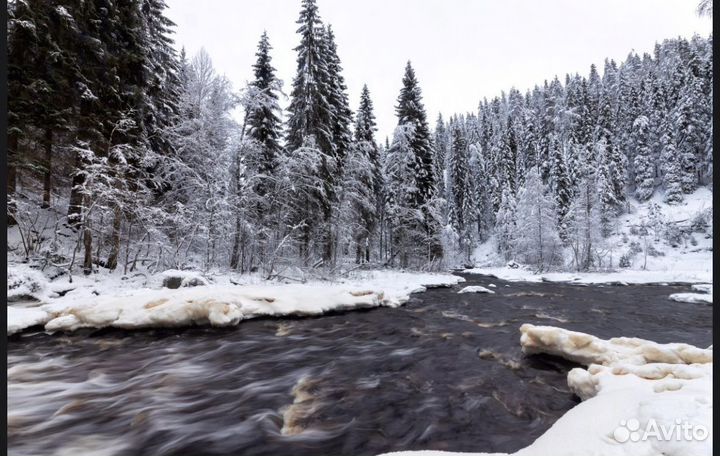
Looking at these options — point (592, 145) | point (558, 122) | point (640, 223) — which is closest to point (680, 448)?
point (640, 223)

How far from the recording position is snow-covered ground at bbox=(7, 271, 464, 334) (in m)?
7.99

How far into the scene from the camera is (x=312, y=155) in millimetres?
16125

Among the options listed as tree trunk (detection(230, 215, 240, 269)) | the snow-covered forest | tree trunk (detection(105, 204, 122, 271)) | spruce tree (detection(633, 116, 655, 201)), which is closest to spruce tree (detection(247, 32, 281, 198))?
the snow-covered forest

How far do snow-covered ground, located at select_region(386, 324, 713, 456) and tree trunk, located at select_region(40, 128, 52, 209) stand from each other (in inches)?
649

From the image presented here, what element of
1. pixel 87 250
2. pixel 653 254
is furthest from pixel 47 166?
pixel 653 254

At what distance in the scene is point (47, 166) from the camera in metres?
12.6

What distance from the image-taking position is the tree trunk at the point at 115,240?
1216 centimetres

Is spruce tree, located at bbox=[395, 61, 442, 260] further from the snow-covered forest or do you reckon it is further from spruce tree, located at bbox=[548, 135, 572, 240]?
spruce tree, located at bbox=[548, 135, 572, 240]

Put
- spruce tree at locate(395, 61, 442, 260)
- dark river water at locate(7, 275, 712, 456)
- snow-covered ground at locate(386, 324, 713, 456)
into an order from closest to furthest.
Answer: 1. snow-covered ground at locate(386, 324, 713, 456)
2. dark river water at locate(7, 275, 712, 456)
3. spruce tree at locate(395, 61, 442, 260)

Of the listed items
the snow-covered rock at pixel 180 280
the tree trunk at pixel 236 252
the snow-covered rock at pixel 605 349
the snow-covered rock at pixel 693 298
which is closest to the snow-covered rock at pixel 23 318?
the snow-covered rock at pixel 180 280

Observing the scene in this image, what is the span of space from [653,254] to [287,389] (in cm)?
4607

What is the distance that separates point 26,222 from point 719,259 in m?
17.6

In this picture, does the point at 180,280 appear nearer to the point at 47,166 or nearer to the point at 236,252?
the point at 236,252

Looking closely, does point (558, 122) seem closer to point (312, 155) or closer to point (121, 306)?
point (312, 155)
